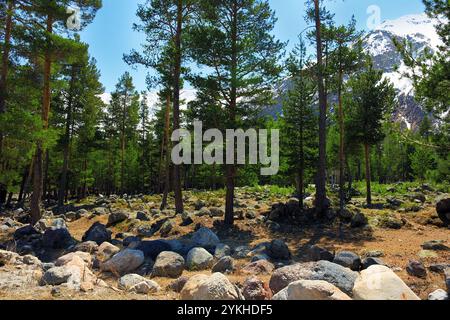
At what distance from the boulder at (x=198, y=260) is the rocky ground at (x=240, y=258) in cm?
3

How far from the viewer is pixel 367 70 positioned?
987 inches

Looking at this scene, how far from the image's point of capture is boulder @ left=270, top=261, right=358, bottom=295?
602cm

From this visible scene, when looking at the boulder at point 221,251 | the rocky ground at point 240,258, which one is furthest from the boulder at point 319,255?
the boulder at point 221,251

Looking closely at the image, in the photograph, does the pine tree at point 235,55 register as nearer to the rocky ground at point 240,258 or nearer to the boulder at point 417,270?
the rocky ground at point 240,258

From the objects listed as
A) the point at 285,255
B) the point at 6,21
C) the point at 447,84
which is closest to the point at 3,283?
the point at 285,255

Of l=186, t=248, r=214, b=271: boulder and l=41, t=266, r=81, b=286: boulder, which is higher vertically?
l=41, t=266, r=81, b=286: boulder

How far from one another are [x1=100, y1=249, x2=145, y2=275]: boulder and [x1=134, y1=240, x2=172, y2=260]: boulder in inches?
27.5

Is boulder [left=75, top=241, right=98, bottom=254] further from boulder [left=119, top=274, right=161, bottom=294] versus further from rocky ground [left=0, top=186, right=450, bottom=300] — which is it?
boulder [left=119, top=274, right=161, bottom=294]

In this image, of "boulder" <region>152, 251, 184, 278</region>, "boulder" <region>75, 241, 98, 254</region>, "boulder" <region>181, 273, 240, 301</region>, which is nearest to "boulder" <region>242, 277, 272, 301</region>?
"boulder" <region>181, 273, 240, 301</region>

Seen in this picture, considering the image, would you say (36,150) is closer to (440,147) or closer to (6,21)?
(6,21)

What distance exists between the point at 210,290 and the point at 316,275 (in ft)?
6.83

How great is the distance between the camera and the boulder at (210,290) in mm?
5336

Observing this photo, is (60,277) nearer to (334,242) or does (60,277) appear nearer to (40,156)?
(334,242)

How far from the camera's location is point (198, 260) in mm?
8836
